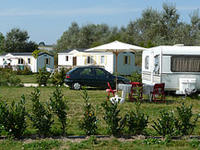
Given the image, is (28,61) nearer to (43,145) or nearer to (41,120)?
(41,120)

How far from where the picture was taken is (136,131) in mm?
5504

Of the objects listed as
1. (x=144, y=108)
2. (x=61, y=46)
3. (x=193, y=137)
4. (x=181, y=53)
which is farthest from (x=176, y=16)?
(x=193, y=137)

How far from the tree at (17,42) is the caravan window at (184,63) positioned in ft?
129

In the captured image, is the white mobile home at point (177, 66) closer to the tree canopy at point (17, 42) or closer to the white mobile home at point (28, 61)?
the white mobile home at point (28, 61)

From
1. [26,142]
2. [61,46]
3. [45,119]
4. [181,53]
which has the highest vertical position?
[61,46]

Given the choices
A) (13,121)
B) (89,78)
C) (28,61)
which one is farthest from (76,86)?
(28,61)

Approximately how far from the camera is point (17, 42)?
4759 cm

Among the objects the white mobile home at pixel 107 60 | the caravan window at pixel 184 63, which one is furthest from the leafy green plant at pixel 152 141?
the white mobile home at pixel 107 60

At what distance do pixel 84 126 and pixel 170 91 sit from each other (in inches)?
296

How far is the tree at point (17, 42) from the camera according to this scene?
47.4 meters

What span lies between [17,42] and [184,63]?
39585 mm

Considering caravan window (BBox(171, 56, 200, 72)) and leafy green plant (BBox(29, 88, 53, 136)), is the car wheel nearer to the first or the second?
caravan window (BBox(171, 56, 200, 72))

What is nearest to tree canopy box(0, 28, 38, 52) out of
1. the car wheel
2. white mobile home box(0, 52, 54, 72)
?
white mobile home box(0, 52, 54, 72)

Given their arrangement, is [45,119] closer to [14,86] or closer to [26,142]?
[26,142]
